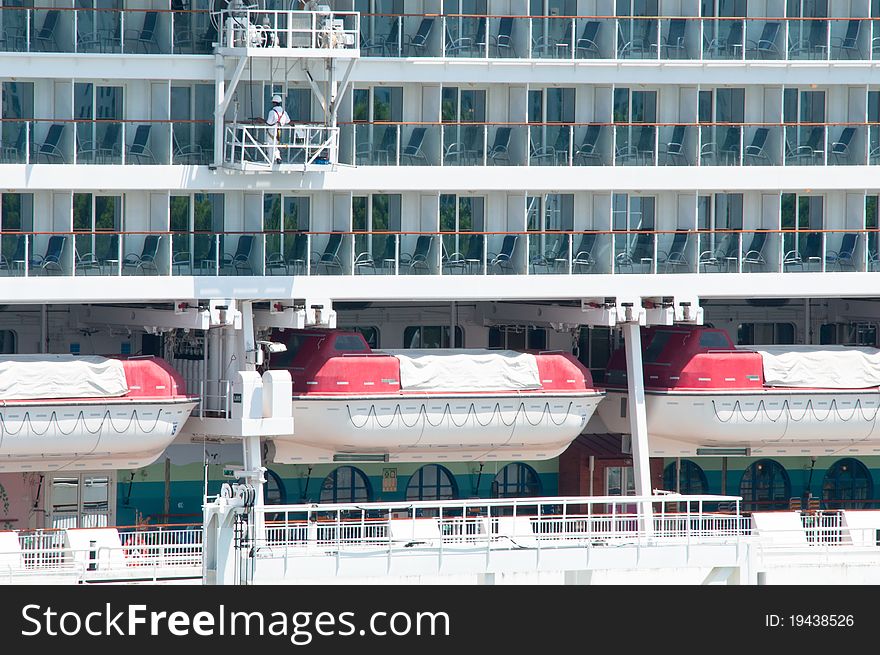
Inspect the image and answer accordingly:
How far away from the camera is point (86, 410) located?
56.8 meters

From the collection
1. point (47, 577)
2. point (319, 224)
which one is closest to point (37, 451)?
point (47, 577)

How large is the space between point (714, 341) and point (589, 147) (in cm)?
553

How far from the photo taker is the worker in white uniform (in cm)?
5731

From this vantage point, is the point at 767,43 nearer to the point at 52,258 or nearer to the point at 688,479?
the point at 688,479

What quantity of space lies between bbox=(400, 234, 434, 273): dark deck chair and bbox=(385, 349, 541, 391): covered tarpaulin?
6.57ft

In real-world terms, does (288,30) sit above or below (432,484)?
above

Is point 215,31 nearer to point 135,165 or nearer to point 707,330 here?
point 135,165

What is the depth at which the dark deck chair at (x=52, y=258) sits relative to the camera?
56750 millimetres

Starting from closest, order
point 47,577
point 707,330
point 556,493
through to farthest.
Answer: point 47,577 → point 707,330 → point 556,493

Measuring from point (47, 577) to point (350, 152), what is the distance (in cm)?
1172

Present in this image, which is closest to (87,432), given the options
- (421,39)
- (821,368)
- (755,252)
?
(421,39)

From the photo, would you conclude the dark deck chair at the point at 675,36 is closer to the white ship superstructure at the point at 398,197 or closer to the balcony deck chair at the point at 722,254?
the white ship superstructure at the point at 398,197

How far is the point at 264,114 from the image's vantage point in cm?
5825

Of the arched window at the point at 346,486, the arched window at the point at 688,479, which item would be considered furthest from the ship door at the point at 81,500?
the arched window at the point at 688,479
